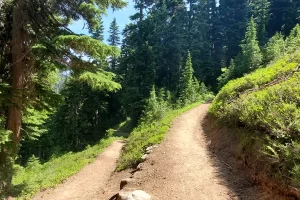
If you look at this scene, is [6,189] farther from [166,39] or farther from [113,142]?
[166,39]

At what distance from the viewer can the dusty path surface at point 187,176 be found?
6770 millimetres

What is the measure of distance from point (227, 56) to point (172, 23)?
39.6ft

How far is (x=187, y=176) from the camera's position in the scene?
7.86 metres

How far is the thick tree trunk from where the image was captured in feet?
21.2

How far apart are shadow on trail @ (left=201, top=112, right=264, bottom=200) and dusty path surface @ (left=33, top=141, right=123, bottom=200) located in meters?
4.52

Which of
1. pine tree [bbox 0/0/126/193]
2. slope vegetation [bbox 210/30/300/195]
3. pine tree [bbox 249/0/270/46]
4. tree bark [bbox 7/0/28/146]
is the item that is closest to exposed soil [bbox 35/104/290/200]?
slope vegetation [bbox 210/30/300/195]

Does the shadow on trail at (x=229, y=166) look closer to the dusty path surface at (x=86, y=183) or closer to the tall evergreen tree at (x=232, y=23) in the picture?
the dusty path surface at (x=86, y=183)

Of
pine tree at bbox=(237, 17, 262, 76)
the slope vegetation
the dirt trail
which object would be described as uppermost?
pine tree at bbox=(237, 17, 262, 76)

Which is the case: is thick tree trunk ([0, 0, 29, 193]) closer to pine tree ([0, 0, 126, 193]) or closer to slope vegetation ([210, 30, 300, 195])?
pine tree ([0, 0, 126, 193])

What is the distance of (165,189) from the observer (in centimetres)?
732

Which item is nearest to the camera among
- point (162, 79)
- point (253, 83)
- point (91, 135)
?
point (253, 83)

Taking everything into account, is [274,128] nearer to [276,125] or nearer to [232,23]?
[276,125]

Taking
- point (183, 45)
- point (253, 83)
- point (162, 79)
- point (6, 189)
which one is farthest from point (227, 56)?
point (6, 189)


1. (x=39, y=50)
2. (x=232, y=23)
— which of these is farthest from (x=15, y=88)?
(x=232, y=23)
